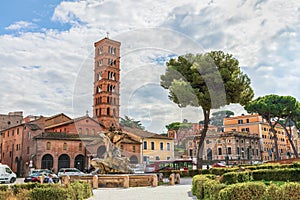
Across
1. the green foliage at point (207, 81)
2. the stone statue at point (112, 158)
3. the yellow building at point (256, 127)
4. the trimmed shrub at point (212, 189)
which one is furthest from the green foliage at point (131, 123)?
the yellow building at point (256, 127)

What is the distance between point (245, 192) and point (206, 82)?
22786 millimetres

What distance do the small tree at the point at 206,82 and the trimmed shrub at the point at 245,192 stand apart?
19.4 meters

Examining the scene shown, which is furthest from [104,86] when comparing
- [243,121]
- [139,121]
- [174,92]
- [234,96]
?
[243,121]

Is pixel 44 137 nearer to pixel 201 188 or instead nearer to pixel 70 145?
pixel 70 145

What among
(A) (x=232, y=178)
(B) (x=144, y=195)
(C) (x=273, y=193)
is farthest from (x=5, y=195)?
(A) (x=232, y=178)

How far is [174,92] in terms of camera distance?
29.8 meters

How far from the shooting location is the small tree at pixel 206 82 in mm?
30156

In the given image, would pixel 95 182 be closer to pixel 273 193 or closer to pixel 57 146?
pixel 273 193

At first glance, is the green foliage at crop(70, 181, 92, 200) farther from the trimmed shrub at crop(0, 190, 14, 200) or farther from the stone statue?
the stone statue

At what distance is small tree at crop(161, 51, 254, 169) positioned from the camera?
98.9 ft

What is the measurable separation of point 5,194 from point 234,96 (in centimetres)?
2672

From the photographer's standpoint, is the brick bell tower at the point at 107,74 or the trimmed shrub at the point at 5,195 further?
the brick bell tower at the point at 107,74

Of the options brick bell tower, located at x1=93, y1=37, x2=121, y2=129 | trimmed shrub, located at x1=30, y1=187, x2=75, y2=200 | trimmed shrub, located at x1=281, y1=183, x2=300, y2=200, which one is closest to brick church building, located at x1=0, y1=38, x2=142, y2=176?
brick bell tower, located at x1=93, y1=37, x2=121, y2=129

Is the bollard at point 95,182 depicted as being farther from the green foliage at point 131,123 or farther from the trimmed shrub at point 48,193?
the trimmed shrub at point 48,193
